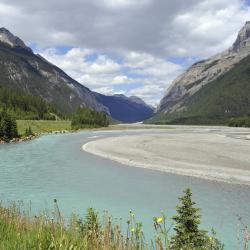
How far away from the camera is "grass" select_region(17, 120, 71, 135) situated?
478 feet

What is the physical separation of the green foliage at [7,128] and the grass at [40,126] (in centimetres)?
1905

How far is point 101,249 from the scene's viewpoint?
7402 millimetres

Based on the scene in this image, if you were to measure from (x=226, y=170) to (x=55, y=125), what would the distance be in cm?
14169

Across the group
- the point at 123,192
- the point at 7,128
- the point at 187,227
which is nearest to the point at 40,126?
the point at 7,128

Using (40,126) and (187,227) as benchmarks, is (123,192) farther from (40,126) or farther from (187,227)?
(40,126)

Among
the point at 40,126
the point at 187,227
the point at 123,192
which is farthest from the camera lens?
the point at 40,126

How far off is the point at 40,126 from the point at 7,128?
51410 mm

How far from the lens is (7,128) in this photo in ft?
364

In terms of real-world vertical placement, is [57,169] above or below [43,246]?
below

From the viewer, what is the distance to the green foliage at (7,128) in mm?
108375

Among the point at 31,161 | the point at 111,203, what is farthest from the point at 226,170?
the point at 31,161

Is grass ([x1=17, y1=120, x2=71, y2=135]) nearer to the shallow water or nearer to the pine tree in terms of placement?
the shallow water

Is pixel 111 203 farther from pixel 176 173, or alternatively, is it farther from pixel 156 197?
pixel 176 173

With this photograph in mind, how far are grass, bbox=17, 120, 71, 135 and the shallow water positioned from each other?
93450 millimetres
